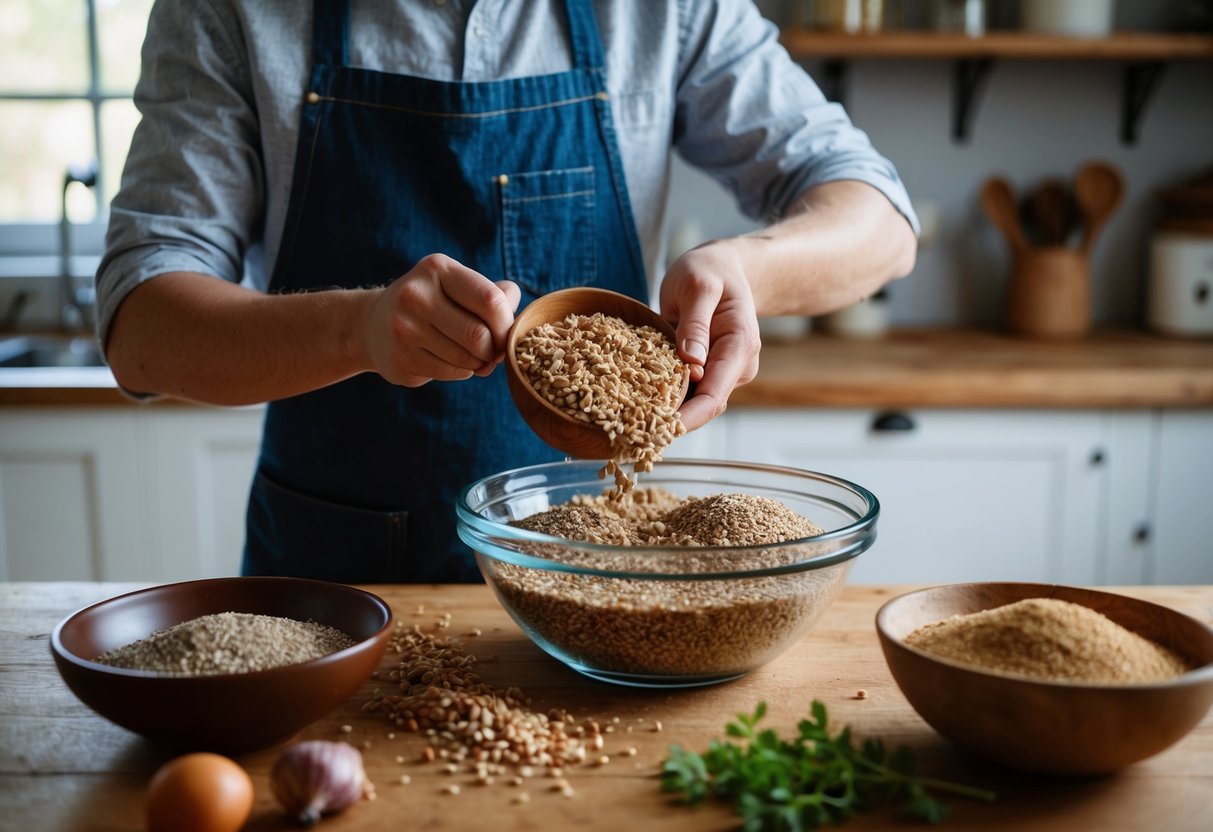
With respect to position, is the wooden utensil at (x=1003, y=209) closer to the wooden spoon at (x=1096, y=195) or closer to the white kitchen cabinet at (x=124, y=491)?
the wooden spoon at (x=1096, y=195)

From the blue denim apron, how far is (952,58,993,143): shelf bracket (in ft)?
5.32

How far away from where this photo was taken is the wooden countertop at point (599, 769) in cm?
81

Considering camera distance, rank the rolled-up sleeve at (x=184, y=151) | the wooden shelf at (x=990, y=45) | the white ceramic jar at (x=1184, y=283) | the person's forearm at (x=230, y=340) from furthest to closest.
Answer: the white ceramic jar at (x=1184, y=283) → the wooden shelf at (x=990, y=45) → the rolled-up sleeve at (x=184, y=151) → the person's forearm at (x=230, y=340)

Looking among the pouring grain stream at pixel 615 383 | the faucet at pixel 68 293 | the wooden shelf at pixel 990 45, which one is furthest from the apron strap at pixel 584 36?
the faucet at pixel 68 293

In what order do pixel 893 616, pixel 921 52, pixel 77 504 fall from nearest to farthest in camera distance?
pixel 893 616 → pixel 77 504 → pixel 921 52

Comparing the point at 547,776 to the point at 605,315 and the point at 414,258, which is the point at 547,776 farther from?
the point at 414,258

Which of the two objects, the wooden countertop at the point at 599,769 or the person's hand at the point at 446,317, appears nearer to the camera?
the wooden countertop at the point at 599,769

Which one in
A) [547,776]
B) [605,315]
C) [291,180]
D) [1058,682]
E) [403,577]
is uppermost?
[291,180]

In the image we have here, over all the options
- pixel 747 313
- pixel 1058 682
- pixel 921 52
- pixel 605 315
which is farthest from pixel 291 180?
pixel 921 52

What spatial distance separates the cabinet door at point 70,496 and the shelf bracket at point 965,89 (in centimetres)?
210

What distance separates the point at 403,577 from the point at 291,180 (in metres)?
0.54

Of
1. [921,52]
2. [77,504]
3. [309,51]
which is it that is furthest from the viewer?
[921,52]

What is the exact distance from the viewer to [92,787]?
857mm

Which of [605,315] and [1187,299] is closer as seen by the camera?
[605,315]
